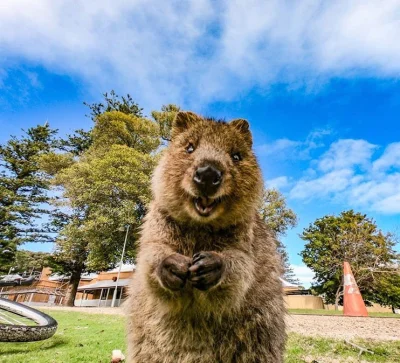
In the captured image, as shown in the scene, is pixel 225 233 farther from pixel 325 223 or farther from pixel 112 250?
pixel 325 223

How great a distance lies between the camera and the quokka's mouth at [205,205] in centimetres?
266

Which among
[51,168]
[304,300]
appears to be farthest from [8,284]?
[304,300]

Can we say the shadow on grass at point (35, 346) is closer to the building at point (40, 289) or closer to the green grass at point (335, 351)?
the green grass at point (335, 351)

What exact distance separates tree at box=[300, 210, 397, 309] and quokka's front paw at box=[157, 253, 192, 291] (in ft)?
115

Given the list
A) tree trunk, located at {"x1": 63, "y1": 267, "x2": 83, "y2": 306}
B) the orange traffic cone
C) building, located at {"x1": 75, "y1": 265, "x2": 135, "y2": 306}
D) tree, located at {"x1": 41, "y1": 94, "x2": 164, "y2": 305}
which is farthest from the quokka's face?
building, located at {"x1": 75, "y1": 265, "x2": 135, "y2": 306}

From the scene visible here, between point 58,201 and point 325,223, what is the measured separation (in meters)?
32.5

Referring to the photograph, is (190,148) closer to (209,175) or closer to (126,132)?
(209,175)

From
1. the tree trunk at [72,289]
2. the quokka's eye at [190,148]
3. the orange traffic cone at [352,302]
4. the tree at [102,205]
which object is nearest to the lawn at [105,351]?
the quokka's eye at [190,148]

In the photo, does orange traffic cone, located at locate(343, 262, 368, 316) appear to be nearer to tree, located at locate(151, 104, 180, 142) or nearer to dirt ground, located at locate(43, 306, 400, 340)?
dirt ground, located at locate(43, 306, 400, 340)

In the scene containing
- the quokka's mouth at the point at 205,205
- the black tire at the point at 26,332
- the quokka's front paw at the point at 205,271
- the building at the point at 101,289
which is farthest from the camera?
the building at the point at 101,289

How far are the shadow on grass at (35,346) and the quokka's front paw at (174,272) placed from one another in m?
5.03

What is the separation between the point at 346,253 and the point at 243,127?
35.7 meters

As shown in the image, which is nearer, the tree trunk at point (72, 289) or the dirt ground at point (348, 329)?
the dirt ground at point (348, 329)

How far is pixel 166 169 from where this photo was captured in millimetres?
3123
